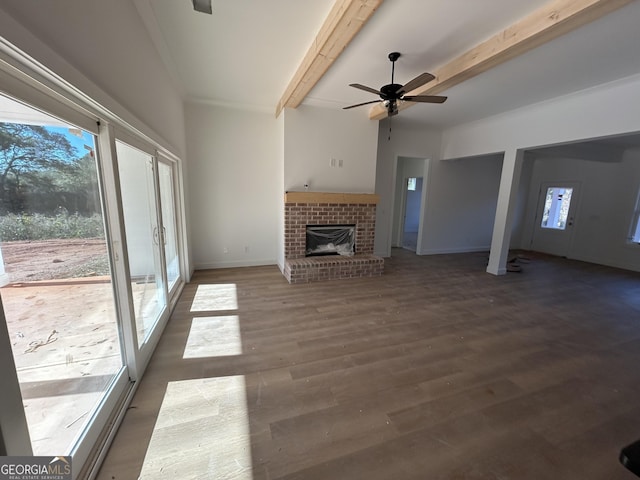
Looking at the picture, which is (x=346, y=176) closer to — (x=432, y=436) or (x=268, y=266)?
(x=268, y=266)

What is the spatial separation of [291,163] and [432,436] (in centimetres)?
376

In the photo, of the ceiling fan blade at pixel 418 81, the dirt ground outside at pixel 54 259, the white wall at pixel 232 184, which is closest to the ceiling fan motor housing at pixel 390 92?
the ceiling fan blade at pixel 418 81

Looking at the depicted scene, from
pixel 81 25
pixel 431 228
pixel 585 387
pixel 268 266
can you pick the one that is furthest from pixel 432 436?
pixel 431 228

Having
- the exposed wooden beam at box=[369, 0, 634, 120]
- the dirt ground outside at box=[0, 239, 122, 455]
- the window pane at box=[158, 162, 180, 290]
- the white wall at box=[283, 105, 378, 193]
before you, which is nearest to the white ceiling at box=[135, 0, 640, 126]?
the exposed wooden beam at box=[369, 0, 634, 120]

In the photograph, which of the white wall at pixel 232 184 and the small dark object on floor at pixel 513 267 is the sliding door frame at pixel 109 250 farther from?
the small dark object on floor at pixel 513 267

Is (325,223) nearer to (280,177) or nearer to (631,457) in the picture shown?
(280,177)

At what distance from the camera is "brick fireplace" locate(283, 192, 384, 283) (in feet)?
13.1

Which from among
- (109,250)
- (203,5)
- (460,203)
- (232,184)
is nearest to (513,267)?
(460,203)

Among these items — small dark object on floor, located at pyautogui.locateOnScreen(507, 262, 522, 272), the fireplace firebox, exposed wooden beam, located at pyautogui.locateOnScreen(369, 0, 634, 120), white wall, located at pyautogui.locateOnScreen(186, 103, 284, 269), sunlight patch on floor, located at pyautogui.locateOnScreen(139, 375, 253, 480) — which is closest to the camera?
sunlight patch on floor, located at pyautogui.locateOnScreen(139, 375, 253, 480)

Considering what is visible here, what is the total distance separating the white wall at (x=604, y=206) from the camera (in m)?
5.29

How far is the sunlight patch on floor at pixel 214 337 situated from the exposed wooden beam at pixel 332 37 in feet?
9.35

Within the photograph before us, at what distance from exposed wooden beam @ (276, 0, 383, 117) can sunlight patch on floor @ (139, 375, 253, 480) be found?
9.44 ft

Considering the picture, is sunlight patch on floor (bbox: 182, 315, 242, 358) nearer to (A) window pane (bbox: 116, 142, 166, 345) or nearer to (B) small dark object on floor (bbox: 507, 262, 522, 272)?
(A) window pane (bbox: 116, 142, 166, 345)

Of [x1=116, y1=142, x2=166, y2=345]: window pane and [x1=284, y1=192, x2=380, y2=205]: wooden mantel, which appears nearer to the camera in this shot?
[x1=116, y1=142, x2=166, y2=345]: window pane
